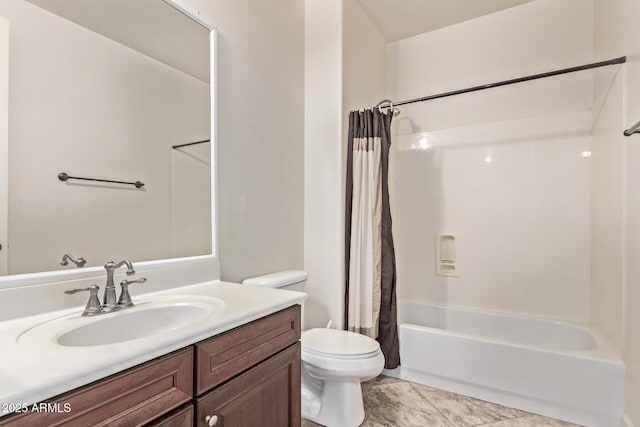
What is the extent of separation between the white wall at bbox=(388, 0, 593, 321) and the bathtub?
0.17 meters

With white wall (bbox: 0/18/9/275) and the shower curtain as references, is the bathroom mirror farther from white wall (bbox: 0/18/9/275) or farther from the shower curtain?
the shower curtain

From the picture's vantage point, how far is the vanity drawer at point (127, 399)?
56 centimetres

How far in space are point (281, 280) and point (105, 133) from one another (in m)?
1.04

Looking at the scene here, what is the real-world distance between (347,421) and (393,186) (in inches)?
75.1

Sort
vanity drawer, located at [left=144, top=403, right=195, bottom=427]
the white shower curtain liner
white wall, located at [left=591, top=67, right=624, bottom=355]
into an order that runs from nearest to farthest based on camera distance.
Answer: vanity drawer, located at [left=144, top=403, right=195, bottom=427], white wall, located at [left=591, top=67, right=624, bottom=355], the white shower curtain liner

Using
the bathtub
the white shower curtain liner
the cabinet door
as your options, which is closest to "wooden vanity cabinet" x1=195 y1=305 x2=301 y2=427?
the cabinet door

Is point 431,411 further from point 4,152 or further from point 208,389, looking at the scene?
point 4,152

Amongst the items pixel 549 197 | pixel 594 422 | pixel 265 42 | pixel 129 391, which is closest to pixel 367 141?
pixel 265 42

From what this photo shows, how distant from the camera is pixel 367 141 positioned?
2146 mm

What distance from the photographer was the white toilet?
5.15 feet

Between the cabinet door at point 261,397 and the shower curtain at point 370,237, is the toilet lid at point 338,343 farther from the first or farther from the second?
the cabinet door at point 261,397

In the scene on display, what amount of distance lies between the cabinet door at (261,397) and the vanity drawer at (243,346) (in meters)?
0.03

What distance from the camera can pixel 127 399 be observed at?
67cm

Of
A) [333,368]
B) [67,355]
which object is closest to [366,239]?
[333,368]
